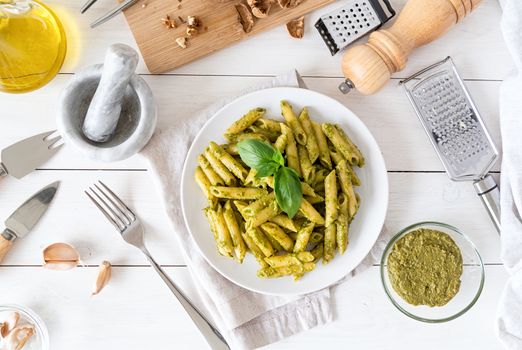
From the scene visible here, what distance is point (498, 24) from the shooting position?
4.96 ft

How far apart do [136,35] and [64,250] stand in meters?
0.52

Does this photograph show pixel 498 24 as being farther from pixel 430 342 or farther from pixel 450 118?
pixel 430 342

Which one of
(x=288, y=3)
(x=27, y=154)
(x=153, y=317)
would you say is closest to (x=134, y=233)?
(x=153, y=317)

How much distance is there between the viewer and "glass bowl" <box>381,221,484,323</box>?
141 centimetres

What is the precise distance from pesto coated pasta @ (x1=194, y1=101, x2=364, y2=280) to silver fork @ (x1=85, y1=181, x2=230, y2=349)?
0.52 feet

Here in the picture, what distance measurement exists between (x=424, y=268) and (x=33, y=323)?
886 mm

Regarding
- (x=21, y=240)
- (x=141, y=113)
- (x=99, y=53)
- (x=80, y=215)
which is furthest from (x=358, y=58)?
(x=21, y=240)

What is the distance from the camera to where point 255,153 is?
1.26 meters

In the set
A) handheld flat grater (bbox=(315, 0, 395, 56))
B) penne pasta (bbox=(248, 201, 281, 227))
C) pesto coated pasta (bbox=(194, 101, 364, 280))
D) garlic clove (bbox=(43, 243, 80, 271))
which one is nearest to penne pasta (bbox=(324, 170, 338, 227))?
pesto coated pasta (bbox=(194, 101, 364, 280))

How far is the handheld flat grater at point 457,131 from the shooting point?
1452 millimetres

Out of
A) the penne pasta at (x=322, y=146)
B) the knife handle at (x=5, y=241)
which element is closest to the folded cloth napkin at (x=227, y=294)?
the penne pasta at (x=322, y=146)

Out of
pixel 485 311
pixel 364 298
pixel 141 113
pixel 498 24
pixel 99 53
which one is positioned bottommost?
pixel 485 311

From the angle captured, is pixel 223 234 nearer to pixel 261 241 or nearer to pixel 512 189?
pixel 261 241

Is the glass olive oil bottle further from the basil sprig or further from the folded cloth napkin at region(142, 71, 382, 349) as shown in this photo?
the basil sprig
